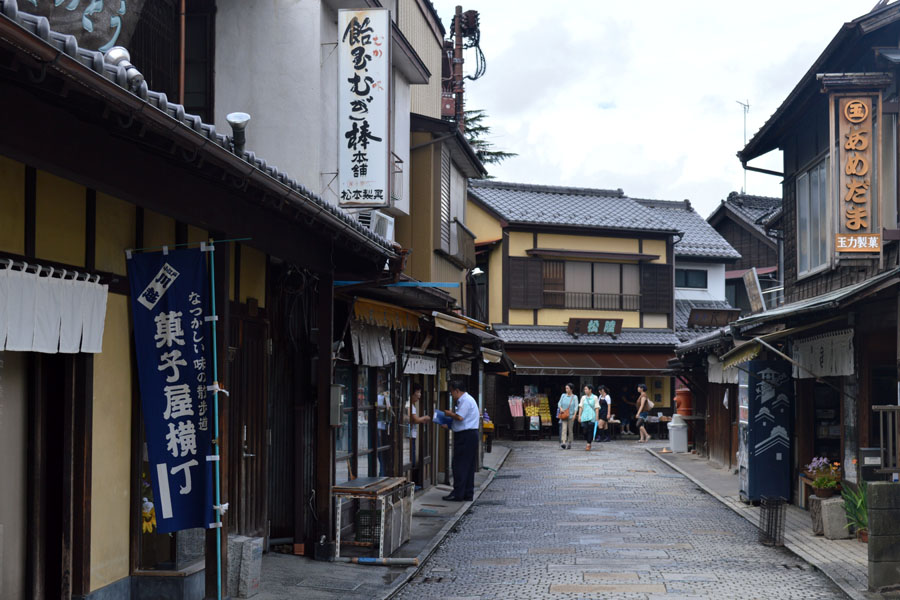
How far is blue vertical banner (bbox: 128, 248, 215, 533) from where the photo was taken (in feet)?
26.3

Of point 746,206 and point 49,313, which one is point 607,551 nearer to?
point 49,313

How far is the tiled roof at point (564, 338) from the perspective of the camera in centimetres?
4003

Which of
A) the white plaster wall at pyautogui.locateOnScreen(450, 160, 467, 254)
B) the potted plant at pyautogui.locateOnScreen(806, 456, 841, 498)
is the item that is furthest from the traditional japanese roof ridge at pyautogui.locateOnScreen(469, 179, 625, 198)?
the potted plant at pyautogui.locateOnScreen(806, 456, 841, 498)

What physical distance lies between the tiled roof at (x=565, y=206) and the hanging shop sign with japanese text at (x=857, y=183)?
90.5 ft

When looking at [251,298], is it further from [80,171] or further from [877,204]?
[877,204]

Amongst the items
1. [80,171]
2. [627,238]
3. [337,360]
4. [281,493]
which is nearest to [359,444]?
[337,360]

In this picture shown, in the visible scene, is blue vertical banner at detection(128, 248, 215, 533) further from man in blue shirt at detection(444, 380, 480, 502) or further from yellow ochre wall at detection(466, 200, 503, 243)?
yellow ochre wall at detection(466, 200, 503, 243)

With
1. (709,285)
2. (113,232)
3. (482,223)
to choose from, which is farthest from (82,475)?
Answer: (709,285)

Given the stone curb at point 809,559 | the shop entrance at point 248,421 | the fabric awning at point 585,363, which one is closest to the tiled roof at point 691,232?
the fabric awning at point 585,363

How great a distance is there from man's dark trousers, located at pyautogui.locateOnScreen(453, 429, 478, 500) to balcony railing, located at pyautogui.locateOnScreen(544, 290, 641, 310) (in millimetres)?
22546

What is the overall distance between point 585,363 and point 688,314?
685cm

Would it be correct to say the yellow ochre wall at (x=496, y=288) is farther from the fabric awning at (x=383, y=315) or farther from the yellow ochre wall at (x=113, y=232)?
the yellow ochre wall at (x=113, y=232)

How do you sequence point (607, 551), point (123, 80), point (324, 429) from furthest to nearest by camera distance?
point (607, 551), point (324, 429), point (123, 80)

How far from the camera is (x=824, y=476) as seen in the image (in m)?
15.6
